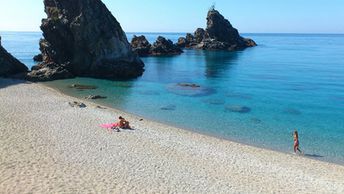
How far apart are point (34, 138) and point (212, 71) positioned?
189 feet

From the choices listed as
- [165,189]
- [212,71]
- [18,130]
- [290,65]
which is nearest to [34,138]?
[18,130]

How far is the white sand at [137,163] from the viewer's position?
20094 mm

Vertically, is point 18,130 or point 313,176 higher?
point 18,130

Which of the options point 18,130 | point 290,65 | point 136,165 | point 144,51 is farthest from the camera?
point 144,51

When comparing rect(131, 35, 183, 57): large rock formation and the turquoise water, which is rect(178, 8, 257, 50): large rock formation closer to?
rect(131, 35, 183, 57): large rock formation

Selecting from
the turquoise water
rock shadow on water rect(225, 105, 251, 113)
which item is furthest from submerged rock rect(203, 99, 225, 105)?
rock shadow on water rect(225, 105, 251, 113)

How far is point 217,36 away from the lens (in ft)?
475

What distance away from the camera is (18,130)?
29750mm

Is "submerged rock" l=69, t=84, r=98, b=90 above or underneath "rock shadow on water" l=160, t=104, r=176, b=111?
above

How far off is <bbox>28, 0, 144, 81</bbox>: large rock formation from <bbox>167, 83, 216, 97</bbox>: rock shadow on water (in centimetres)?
1307

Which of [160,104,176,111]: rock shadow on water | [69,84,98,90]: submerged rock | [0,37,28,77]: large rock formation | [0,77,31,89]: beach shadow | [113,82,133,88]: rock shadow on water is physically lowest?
[160,104,176,111]: rock shadow on water

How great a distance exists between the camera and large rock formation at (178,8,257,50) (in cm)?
14000

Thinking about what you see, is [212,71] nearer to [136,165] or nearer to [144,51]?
[144,51]

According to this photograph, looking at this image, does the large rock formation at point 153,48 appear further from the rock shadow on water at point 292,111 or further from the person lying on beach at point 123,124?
the person lying on beach at point 123,124
